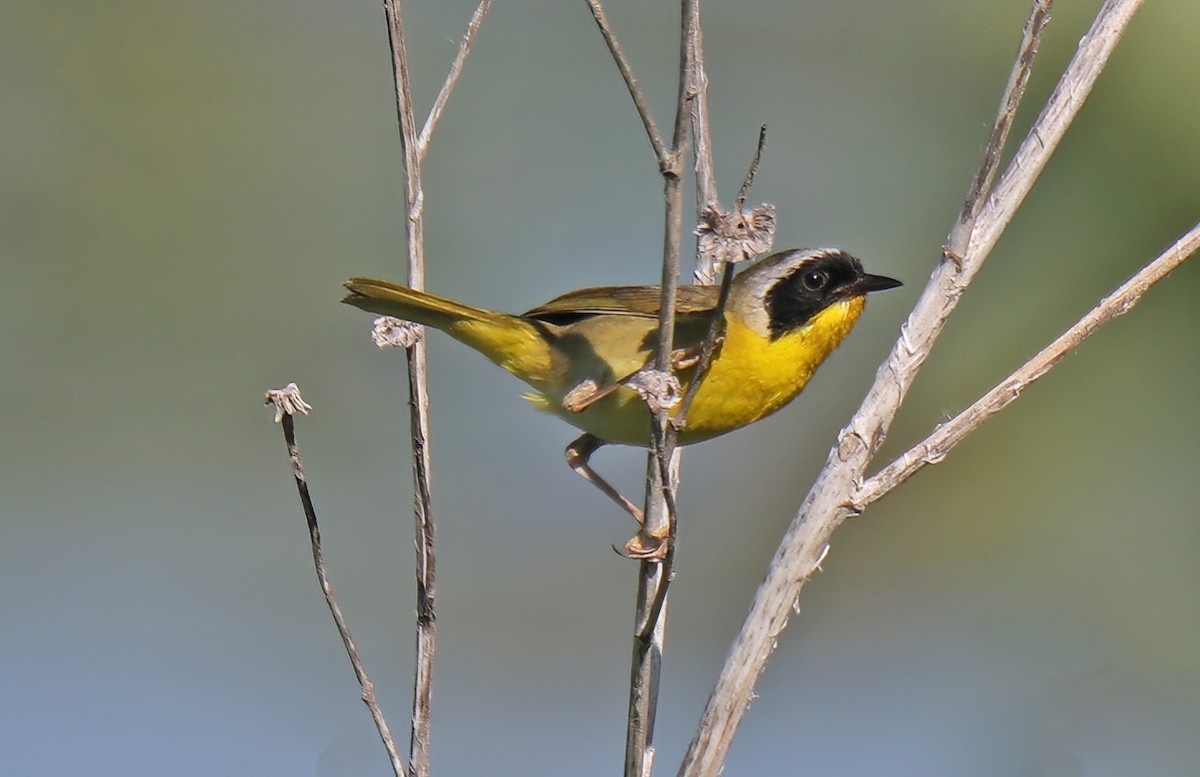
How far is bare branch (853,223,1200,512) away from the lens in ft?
4.46

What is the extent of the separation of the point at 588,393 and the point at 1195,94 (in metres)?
2.49

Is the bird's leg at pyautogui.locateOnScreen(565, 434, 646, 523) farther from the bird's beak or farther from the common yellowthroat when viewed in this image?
the bird's beak

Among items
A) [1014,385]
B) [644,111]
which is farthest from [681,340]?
[644,111]

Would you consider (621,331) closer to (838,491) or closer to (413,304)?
→ (413,304)

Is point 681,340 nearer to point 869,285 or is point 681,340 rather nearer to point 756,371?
point 756,371

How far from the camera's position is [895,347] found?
4.69 ft

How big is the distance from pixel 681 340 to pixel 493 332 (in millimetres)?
316

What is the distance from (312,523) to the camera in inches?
47.8

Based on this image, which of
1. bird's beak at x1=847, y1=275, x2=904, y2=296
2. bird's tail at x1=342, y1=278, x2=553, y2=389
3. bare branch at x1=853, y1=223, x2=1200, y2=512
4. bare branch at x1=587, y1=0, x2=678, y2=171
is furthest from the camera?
bird's beak at x1=847, y1=275, x2=904, y2=296

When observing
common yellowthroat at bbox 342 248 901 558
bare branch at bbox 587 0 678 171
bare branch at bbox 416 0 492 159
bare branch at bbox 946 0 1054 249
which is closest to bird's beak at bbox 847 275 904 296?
common yellowthroat at bbox 342 248 901 558

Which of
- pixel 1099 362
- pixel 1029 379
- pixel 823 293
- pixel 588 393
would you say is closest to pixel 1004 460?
pixel 1099 362

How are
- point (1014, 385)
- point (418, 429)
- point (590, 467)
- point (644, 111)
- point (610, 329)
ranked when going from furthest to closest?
point (590, 467), point (610, 329), point (1014, 385), point (418, 429), point (644, 111)

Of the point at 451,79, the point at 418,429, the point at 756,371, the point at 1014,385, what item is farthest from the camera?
the point at 756,371

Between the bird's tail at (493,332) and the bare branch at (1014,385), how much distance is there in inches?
28.7
